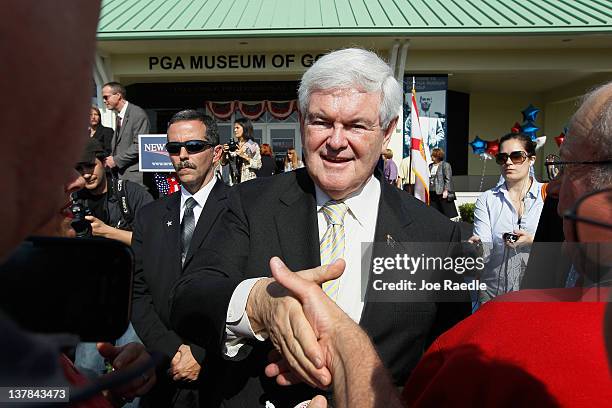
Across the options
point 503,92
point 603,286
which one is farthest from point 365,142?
point 503,92

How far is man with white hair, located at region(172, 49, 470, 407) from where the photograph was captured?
1.82 metres

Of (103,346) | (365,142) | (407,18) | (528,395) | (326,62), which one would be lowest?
(103,346)

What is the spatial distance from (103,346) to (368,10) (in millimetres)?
10670

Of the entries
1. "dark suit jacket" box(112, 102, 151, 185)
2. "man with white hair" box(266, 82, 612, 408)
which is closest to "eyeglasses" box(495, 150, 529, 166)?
"man with white hair" box(266, 82, 612, 408)

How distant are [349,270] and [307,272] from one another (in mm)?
500

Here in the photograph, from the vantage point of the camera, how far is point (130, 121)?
7551 millimetres

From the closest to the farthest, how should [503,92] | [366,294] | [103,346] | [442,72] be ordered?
[103,346] → [366,294] → [442,72] → [503,92]

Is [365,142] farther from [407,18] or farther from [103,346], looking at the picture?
[407,18]

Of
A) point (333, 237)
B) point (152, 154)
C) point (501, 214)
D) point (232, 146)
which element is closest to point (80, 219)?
point (333, 237)

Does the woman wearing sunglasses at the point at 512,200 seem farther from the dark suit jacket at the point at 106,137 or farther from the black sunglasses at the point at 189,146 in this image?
the dark suit jacket at the point at 106,137

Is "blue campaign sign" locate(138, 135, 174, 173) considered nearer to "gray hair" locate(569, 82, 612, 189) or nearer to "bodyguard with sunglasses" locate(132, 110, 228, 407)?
"bodyguard with sunglasses" locate(132, 110, 228, 407)

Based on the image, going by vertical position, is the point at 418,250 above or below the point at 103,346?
above

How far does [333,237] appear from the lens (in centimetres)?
208

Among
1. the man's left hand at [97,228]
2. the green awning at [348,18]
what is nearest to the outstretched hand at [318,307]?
the man's left hand at [97,228]
